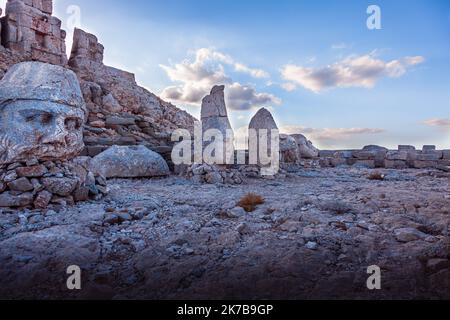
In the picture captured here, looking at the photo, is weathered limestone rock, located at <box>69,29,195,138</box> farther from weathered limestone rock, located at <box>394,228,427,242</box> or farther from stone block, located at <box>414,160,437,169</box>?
weathered limestone rock, located at <box>394,228,427,242</box>

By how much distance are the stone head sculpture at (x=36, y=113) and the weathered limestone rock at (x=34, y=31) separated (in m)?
19.0

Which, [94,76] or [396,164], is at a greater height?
[94,76]

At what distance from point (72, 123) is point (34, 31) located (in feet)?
68.7

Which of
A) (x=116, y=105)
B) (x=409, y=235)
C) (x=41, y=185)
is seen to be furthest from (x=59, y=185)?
(x=116, y=105)

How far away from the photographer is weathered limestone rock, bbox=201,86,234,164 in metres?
8.94

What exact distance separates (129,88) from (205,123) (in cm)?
1729

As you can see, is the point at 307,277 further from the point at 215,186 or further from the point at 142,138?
the point at 142,138

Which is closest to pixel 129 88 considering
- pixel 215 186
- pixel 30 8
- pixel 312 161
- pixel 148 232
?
pixel 30 8

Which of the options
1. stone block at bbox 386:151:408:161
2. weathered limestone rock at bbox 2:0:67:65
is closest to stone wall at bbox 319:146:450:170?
stone block at bbox 386:151:408:161

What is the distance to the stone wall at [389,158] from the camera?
12.8m

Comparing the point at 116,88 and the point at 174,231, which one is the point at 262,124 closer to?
the point at 174,231

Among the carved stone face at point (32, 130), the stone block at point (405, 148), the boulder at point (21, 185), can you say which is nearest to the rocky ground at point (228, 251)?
the boulder at point (21, 185)

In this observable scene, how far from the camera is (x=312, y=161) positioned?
12.9 metres

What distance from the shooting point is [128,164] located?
26.7ft
